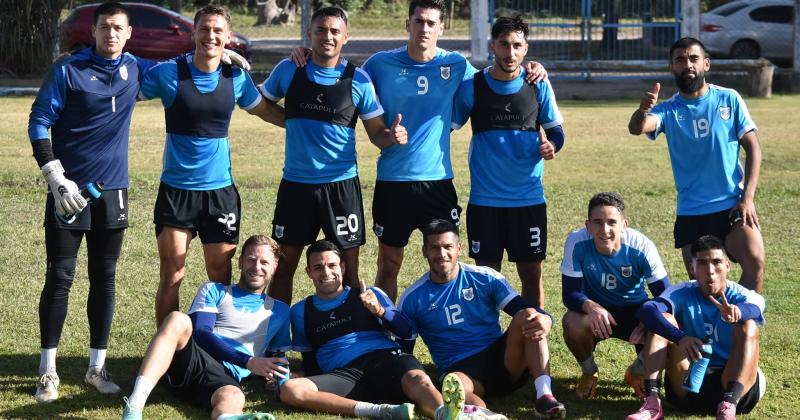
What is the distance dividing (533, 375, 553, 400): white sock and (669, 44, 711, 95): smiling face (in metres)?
2.30

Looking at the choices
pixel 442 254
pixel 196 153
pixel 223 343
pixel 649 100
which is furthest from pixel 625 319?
pixel 196 153

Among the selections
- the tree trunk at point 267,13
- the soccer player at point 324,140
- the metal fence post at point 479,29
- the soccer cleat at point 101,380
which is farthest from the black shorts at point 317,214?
the tree trunk at point 267,13

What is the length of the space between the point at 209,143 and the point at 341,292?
4.09 feet

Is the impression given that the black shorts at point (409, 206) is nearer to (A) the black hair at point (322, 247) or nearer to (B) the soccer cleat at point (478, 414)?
(A) the black hair at point (322, 247)

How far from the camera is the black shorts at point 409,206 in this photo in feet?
24.3

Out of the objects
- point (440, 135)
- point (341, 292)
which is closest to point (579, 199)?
point (440, 135)

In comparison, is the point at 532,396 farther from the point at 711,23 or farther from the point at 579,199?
the point at 711,23

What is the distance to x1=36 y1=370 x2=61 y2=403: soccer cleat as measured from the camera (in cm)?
654

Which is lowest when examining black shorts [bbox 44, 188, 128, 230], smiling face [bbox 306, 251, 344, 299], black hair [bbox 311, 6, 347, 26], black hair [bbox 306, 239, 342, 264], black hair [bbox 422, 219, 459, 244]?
smiling face [bbox 306, 251, 344, 299]

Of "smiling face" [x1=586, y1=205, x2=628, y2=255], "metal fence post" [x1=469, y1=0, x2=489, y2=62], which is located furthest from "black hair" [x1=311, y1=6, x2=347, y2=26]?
"metal fence post" [x1=469, y1=0, x2=489, y2=62]

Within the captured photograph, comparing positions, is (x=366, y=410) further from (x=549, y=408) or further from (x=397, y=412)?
(x=549, y=408)

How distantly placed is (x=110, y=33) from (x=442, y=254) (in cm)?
235

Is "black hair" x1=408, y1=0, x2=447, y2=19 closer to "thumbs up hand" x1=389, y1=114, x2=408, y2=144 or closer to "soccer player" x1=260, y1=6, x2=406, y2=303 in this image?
"soccer player" x1=260, y1=6, x2=406, y2=303

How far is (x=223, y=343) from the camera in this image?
6609 millimetres
